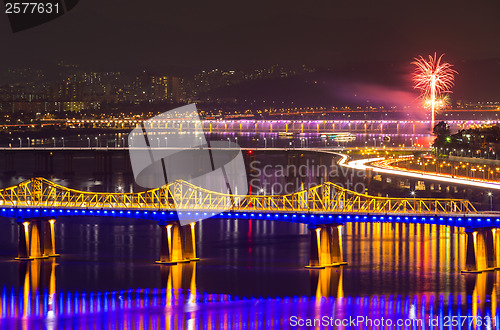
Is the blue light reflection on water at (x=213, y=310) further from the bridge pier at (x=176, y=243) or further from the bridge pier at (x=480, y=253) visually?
the bridge pier at (x=176, y=243)

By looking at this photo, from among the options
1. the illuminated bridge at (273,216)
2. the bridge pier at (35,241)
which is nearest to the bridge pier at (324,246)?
the illuminated bridge at (273,216)

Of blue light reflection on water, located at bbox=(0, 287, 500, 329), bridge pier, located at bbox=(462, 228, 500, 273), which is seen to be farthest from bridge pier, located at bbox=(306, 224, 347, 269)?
bridge pier, located at bbox=(462, 228, 500, 273)

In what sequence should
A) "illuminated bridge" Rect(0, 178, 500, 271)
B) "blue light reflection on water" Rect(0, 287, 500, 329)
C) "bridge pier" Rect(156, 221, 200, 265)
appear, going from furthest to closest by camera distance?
"bridge pier" Rect(156, 221, 200, 265) < "illuminated bridge" Rect(0, 178, 500, 271) < "blue light reflection on water" Rect(0, 287, 500, 329)

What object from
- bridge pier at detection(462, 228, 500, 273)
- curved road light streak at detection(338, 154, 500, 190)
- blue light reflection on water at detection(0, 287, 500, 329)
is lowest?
blue light reflection on water at detection(0, 287, 500, 329)

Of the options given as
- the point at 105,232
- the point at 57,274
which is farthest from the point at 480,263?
the point at 105,232

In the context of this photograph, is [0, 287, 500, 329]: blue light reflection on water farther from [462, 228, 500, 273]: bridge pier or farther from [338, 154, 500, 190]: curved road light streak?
[338, 154, 500, 190]: curved road light streak

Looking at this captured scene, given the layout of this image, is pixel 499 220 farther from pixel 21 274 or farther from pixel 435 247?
pixel 21 274

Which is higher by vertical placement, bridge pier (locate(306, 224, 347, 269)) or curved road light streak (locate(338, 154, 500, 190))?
curved road light streak (locate(338, 154, 500, 190))

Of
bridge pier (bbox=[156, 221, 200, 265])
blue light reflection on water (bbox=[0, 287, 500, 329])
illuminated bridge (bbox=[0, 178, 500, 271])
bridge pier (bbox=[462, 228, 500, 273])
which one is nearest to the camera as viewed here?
blue light reflection on water (bbox=[0, 287, 500, 329])
